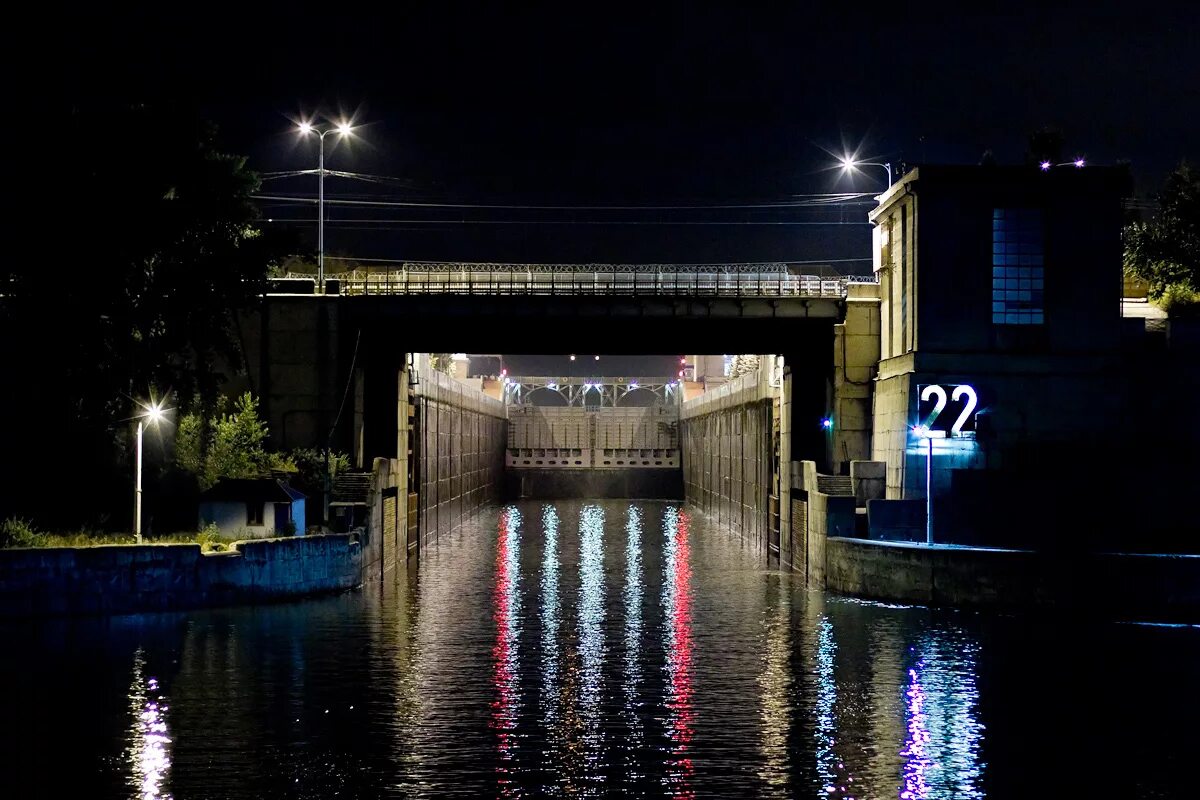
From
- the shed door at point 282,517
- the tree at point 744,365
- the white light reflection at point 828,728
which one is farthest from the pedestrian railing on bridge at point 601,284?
the tree at point 744,365

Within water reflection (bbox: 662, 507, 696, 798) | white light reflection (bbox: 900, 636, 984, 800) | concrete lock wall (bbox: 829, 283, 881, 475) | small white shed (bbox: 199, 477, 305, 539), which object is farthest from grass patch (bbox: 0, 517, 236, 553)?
concrete lock wall (bbox: 829, 283, 881, 475)

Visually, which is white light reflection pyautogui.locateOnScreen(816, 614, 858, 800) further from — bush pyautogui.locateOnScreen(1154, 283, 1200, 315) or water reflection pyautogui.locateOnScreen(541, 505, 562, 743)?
bush pyautogui.locateOnScreen(1154, 283, 1200, 315)

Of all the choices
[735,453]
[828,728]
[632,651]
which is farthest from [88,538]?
[735,453]

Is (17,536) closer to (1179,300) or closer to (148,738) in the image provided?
(148,738)

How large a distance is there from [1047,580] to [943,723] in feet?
56.1

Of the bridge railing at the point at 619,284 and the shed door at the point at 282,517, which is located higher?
the bridge railing at the point at 619,284

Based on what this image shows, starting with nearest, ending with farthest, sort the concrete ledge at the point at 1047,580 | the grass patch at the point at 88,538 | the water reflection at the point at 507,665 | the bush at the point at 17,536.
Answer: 1. the water reflection at the point at 507,665
2. the concrete ledge at the point at 1047,580
3. the bush at the point at 17,536
4. the grass patch at the point at 88,538

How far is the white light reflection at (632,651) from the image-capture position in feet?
104

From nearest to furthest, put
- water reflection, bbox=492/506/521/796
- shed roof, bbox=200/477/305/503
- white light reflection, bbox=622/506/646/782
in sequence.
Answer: water reflection, bbox=492/506/521/796, white light reflection, bbox=622/506/646/782, shed roof, bbox=200/477/305/503

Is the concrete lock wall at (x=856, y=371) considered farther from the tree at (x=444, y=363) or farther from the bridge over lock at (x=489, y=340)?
the tree at (x=444, y=363)

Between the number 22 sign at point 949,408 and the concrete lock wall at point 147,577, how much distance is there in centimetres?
2552

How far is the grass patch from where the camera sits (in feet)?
167

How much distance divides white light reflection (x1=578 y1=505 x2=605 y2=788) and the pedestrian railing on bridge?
1373cm

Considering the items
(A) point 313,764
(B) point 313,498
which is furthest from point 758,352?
(A) point 313,764
